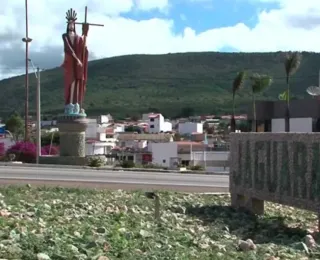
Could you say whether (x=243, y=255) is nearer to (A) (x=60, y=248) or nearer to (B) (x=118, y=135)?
(A) (x=60, y=248)

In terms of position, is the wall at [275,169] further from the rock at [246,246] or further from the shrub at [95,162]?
the shrub at [95,162]

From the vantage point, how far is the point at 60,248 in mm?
8875

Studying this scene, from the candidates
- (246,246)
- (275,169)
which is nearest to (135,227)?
(246,246)

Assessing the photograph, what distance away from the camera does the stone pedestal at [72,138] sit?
3803 cm

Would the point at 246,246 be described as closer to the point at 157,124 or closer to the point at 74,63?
the point at 74,63

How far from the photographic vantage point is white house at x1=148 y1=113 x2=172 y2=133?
13200 cm

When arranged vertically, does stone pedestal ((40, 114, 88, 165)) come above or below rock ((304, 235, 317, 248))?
above

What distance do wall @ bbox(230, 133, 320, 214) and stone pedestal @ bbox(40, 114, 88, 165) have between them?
18935mm

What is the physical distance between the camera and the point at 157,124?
134750mm

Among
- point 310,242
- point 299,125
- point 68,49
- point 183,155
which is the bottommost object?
point 310,242

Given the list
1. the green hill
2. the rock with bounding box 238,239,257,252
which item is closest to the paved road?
the rock with bounding box 238,239,257,252

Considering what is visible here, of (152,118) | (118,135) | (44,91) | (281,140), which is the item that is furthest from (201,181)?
(44,91)

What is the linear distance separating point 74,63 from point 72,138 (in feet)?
13.1

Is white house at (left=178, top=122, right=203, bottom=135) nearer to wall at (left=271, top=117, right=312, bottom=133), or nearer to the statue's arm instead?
wall at (left=271, top=117, right=312, bottom=133)
